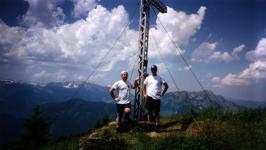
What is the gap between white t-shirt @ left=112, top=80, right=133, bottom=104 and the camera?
1142 centimetres

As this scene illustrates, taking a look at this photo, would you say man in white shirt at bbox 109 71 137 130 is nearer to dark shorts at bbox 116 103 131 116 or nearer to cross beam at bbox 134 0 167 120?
dark shorts at bbox 116 103 131 116

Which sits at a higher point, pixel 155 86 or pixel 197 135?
pixel 155 86

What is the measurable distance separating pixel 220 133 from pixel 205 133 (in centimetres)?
68

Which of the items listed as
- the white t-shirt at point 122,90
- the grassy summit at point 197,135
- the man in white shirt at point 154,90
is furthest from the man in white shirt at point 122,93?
the grassy summit at point 197,135

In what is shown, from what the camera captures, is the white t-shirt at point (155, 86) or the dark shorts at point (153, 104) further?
the dark shorts at point (153, 104)

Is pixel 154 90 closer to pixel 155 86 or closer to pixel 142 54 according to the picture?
pixel 155 86

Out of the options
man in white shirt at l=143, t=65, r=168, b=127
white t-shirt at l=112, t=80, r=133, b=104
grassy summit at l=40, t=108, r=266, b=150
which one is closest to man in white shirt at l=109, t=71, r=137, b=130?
white t-shirt at l=112, t=80, r=133, b=104

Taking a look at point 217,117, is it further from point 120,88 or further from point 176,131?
point 120,88

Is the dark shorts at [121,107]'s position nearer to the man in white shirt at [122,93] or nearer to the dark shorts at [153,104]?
the man in white shirt at [122,93]

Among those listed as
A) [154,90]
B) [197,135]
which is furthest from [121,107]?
[197,135]

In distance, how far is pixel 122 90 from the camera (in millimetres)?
11445

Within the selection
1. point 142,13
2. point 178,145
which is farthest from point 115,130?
point 142,13

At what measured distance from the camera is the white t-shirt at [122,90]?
11.4 m

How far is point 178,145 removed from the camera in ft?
28.8
